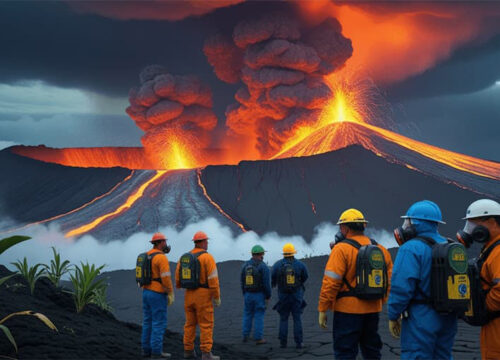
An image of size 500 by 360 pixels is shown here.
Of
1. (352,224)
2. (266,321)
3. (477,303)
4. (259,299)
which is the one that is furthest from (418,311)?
(266,321)

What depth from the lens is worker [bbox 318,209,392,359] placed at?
563 centimetres

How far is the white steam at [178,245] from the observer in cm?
2791

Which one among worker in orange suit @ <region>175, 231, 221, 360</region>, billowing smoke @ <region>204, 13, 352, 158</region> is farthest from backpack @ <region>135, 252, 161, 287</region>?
billowing smoke @ <region>204, 13, 352, 158</region>

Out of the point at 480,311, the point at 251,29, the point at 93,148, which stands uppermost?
the point at 251,29

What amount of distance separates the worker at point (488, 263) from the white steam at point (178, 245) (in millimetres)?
21911

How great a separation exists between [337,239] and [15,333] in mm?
4136

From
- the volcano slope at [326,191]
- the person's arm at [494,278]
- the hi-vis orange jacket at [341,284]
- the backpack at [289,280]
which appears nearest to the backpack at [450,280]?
the person's arm at [494,278]

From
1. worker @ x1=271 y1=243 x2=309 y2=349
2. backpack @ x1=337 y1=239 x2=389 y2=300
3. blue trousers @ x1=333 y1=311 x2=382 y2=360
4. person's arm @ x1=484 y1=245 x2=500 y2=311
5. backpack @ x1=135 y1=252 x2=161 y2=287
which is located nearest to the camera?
person's arm @ x1=484 y1=245 x2=500 y2=311

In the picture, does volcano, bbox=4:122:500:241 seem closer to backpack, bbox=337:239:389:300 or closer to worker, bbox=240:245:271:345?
worker, bbox=240:245:271:345

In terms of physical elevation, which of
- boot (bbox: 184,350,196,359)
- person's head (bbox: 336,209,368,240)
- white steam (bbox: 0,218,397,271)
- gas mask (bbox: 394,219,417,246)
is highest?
white steam (bbox: 0,218,397,271)

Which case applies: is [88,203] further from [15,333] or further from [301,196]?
[15,333]

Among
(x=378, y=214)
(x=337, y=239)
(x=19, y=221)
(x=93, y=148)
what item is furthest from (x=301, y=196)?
(x=93, y=148)

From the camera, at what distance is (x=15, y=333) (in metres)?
6.95

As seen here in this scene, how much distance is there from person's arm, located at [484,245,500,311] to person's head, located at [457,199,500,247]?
0.21 metres
